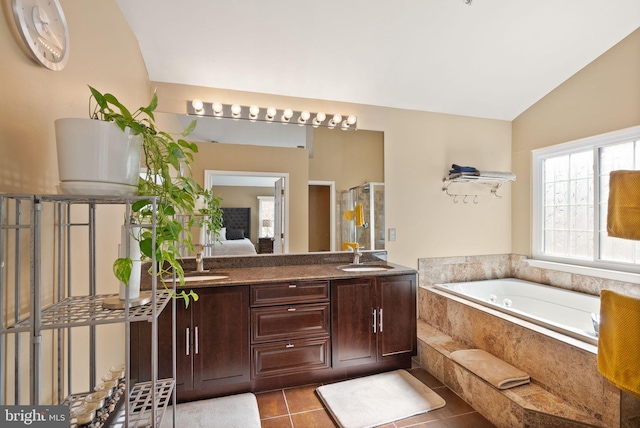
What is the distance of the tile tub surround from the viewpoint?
5.28 feet

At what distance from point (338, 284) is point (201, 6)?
216 centimetres

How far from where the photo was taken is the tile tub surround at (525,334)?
161 cm

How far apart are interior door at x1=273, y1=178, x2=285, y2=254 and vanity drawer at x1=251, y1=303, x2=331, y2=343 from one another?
2.17ft

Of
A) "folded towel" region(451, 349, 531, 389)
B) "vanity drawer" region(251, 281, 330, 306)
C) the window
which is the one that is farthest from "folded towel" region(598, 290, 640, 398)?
the window

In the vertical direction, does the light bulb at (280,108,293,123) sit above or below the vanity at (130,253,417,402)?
above

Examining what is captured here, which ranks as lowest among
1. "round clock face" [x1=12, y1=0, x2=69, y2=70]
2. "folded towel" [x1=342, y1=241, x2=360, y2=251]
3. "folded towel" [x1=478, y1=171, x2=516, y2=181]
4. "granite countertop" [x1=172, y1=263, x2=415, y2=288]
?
"granite countertop" [x1=172, y1=263, x2=415, y2=288]

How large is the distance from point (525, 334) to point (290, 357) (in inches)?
64.0

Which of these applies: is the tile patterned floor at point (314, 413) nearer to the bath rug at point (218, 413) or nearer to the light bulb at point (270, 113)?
the bath rug at point (218, 413)

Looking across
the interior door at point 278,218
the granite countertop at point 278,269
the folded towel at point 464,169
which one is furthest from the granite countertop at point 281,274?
the folded towel at point 464,169

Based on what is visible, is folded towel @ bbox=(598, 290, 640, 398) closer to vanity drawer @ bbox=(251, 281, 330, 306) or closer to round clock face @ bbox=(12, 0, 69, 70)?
vanity drawer @ bbox=(251, 281, 330, 306)

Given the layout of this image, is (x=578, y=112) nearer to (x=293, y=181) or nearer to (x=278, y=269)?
(x=293, y=181)

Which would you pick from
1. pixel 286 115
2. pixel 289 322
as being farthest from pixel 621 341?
pixel 286 115

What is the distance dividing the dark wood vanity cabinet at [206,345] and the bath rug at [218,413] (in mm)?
62

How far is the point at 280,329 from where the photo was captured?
2178 millimetres
